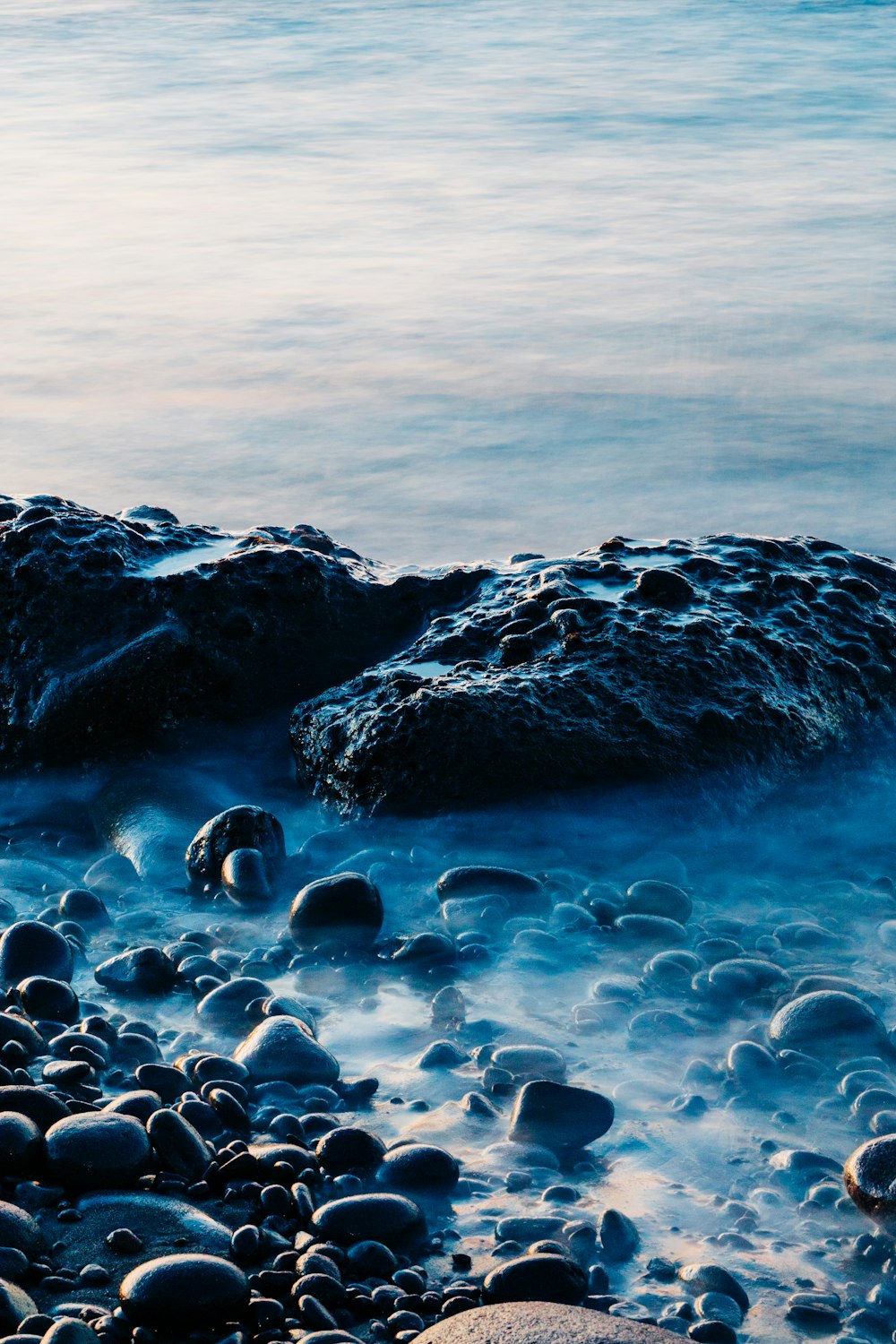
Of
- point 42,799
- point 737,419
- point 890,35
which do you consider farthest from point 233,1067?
point 890,35

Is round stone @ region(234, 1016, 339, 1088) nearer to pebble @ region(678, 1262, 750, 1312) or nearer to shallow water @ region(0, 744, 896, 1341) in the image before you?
shallow water @ region(0, 744, 896, 1341)

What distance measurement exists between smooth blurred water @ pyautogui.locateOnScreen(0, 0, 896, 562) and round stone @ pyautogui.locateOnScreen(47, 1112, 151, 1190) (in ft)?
14.0

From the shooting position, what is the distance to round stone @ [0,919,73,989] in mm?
2871

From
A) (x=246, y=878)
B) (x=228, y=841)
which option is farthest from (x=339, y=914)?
(x=228, y=841)

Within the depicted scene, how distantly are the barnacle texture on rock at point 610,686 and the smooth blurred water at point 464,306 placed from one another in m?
2.24

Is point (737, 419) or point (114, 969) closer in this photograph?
point (114, 969)

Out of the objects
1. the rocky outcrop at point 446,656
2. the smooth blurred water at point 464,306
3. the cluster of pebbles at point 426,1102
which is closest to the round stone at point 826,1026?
the cluster of pebbles at point 426,1102

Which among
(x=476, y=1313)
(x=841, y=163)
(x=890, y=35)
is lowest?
(x=476, y=1313)

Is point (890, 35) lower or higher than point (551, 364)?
higher

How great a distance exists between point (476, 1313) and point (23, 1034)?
1.09 m

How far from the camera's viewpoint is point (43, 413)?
7.96m

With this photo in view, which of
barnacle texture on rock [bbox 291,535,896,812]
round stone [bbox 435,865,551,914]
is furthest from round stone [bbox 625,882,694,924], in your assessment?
barnacle texture on rock [bbox 291,535,896,812]

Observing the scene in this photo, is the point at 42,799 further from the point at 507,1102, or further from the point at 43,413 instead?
the point at 43,413

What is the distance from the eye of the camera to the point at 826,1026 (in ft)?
8.90
